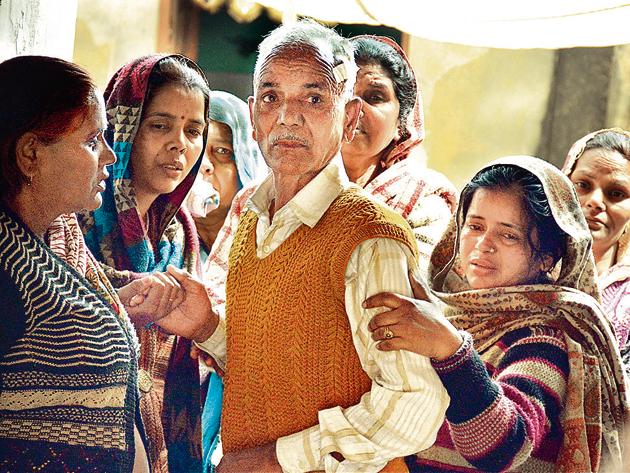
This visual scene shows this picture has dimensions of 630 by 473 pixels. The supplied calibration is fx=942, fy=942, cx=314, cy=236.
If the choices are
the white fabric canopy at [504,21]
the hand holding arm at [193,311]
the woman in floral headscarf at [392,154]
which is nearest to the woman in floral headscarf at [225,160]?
the woman in floral headscarf at [392,154]

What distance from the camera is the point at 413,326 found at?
1.79 meters

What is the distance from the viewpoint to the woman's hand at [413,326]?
1.75 metres

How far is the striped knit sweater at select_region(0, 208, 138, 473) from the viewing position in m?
1.80

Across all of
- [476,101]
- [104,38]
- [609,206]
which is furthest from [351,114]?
[476,101]

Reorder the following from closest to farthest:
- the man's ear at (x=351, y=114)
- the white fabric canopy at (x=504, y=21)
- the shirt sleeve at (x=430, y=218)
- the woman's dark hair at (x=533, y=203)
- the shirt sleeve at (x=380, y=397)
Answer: the shirt sleeve at (x=380, y=397), the man's ear at (x=351, y=114), the woman's dark hair at (x=533, y=203), the shirt sleeve at (x=430, y=218), the white fabric canopy at (x=504, y=21)

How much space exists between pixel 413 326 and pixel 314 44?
1.88 ft

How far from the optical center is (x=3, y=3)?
2008 mm

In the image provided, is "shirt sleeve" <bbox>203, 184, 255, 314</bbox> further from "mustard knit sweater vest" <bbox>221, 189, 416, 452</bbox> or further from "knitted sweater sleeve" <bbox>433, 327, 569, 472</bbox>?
"knitted sweater sleeve" <bbox>433, 327, 569, 472</bbox>

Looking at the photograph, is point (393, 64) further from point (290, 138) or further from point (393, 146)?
point (290, 138)

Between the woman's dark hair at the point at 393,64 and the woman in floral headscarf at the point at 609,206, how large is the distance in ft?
1.52

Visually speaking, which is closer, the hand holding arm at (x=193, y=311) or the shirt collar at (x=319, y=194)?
the shirt collar at (x=319, y=194)

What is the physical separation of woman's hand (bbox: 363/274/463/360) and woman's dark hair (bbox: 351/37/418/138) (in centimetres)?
84

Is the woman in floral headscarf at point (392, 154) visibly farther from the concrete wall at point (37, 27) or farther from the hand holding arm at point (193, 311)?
the concrete wall at point (37, 27)

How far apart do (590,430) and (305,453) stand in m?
0.74
